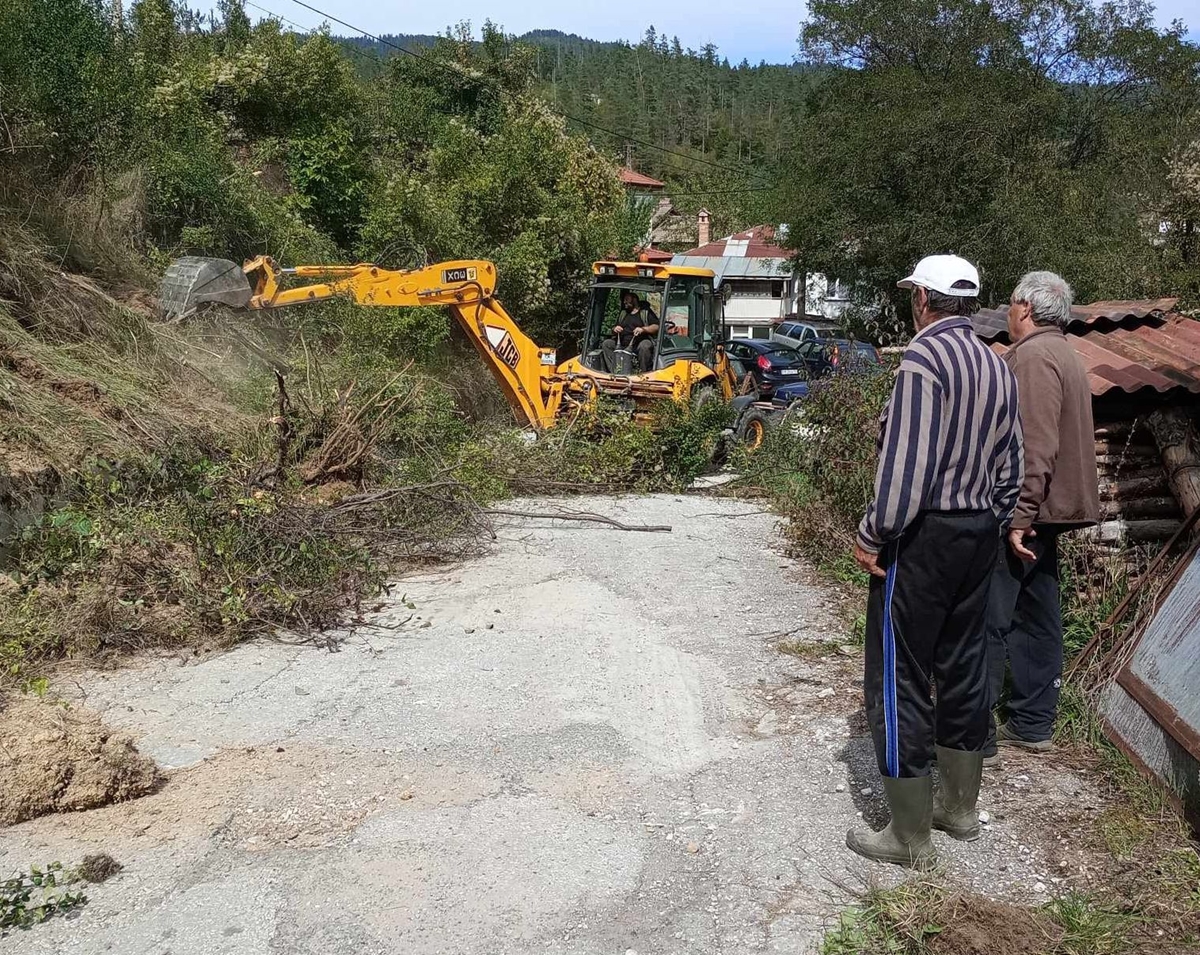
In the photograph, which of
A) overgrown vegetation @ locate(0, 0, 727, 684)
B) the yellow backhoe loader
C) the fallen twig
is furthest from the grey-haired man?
the yellow backhoe loader

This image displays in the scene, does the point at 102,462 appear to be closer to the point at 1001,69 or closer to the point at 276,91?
the point at 276,91

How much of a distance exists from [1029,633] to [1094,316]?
293 cm

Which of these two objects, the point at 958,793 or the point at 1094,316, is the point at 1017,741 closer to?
the point at 958,793

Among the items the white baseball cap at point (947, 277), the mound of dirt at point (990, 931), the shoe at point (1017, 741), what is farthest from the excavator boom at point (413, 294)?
the mound of dirt at point (990, 931)

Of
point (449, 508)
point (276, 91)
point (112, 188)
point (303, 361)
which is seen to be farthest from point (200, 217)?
point (449, 508)

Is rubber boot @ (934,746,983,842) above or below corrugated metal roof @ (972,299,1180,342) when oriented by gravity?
below

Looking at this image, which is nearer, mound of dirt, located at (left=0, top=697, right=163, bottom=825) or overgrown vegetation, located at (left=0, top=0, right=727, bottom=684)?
mound of dirt, located at (left=0, top=697, right=163, bottom=825)

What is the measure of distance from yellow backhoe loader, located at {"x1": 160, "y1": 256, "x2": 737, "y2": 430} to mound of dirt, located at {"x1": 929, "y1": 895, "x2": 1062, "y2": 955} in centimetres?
905

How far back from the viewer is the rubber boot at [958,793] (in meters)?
3.97

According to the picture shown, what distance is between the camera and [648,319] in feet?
45.4

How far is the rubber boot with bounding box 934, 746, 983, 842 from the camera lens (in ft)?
13.0

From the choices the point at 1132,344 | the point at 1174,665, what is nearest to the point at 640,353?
the point at 1132,344

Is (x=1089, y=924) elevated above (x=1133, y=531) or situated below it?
below

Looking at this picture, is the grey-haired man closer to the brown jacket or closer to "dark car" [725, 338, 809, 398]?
the brown jacket
